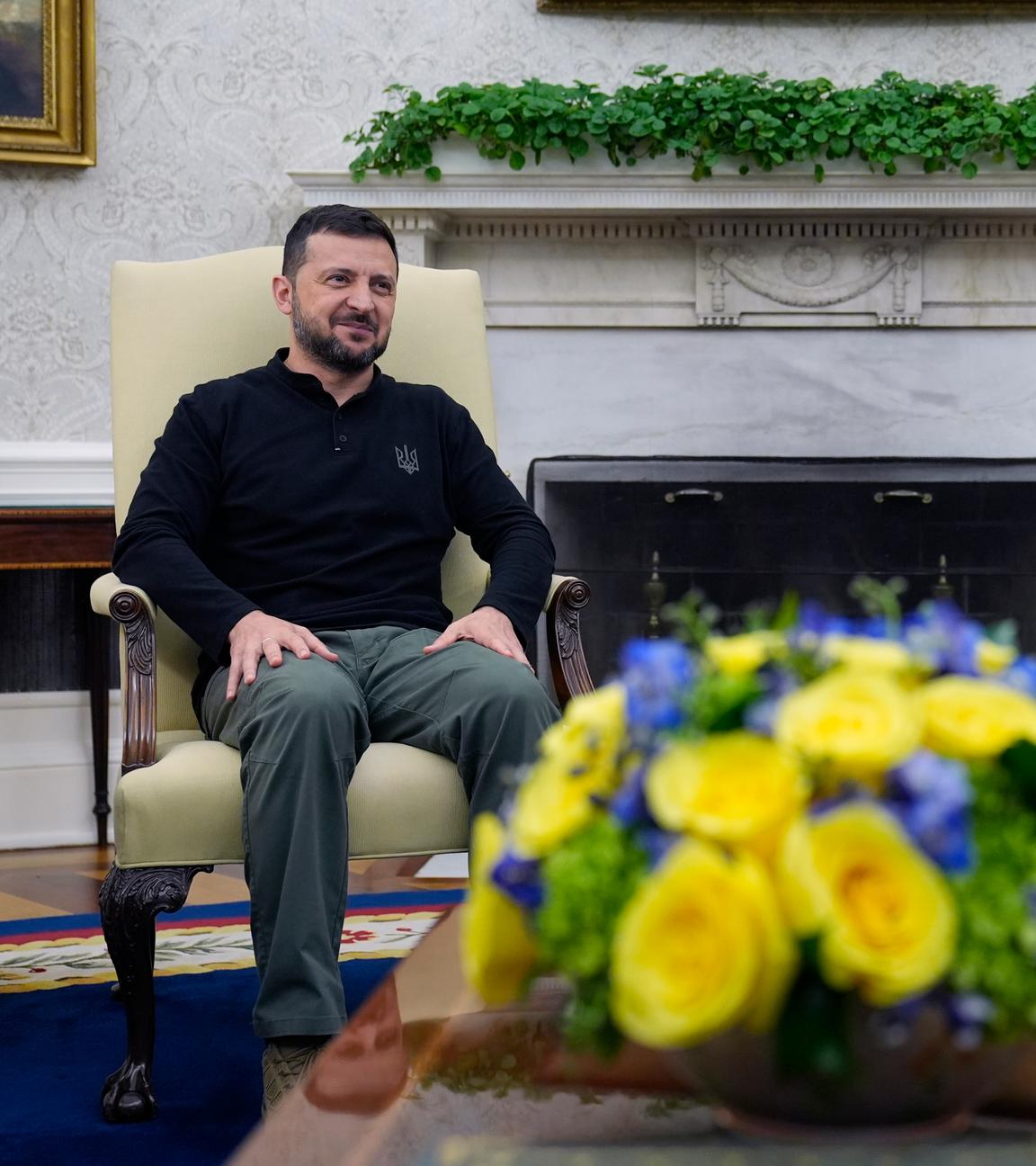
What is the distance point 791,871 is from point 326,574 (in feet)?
4.69

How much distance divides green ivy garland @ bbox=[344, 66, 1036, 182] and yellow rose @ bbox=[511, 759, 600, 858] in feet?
9.04

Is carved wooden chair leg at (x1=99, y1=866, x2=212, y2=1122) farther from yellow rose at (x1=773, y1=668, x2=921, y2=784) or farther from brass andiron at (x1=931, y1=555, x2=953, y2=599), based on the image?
brass andiron at (x1=931, y1=555, x2=953, y2=599)

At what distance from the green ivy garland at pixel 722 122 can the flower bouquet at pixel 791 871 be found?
8.94 feet

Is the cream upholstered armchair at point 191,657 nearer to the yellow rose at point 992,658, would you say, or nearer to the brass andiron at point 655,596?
the yellow rose at point 992,658

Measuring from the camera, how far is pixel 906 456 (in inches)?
138

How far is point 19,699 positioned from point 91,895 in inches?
29.2

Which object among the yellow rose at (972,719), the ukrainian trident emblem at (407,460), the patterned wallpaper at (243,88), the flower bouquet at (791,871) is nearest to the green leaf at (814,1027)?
the flower bouquet at (791,871)

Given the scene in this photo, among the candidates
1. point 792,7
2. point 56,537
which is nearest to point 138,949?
point 56,537

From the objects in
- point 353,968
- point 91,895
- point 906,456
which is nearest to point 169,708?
point 353,968

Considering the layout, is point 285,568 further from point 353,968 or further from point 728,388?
point 728,388

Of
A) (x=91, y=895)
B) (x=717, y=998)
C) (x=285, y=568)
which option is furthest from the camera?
(x=91, y=895)

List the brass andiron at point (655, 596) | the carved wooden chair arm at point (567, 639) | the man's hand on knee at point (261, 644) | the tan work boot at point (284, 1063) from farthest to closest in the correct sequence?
the brass andiron at point (655, 596) → the carved wooden chair arm at point (567, 639) → the man's hand on knee at point (261, 644) → the tan work boot at point (284, 1063)

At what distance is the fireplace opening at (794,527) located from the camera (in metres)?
3.44

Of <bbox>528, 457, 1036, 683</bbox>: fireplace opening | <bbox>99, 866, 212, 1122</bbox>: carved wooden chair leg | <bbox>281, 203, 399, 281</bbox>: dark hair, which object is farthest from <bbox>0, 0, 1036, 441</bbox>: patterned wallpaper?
<bbox>99, 866, 212, 1122</bbox>: carved wooden chair leg
